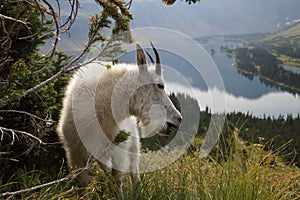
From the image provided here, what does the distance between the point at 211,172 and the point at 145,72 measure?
5.41 ft

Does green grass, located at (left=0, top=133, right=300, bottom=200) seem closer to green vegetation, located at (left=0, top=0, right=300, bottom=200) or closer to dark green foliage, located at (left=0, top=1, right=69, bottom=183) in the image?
green vegetation, located at (left=0, top=0, right=300, bottom=200)

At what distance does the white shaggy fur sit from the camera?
4.29 metres

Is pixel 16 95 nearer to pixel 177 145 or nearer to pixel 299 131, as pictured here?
pixel 177 145

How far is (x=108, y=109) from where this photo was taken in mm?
4348

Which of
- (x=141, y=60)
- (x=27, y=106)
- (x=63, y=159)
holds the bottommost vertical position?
(x=63, y=159)

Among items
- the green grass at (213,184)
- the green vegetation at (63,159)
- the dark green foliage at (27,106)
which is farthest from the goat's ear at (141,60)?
the green grass at (213,184)

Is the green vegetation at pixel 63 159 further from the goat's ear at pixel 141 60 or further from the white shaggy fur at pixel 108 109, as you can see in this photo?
the goat's ear at pixel 141 60

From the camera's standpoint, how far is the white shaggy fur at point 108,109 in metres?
4.29

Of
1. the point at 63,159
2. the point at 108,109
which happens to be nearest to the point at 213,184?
the point at 108,109

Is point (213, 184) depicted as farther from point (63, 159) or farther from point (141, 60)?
point (63, 159)

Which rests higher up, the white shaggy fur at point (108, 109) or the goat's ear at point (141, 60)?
the goat's ear at point (141, 60)

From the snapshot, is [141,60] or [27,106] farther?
[27,106]

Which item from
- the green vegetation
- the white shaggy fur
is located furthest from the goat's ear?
the green vegetation

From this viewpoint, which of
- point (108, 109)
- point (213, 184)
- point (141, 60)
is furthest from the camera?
point (141, 60)
